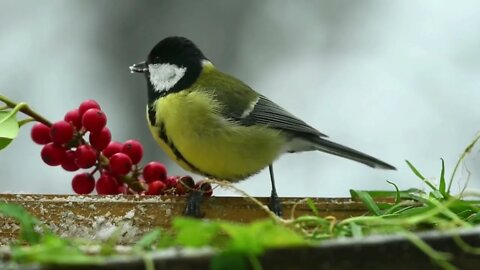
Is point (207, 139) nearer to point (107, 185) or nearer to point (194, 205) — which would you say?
point (107, 185)

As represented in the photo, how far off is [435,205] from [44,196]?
0.62m

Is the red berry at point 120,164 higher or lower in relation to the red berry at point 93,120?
lower

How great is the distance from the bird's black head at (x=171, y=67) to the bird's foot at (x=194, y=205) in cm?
57

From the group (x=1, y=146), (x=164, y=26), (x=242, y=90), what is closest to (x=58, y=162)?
(x=1, y=146)

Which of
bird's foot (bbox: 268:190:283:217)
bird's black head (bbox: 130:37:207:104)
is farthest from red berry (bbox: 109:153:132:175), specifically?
bird's black head (bbox: 130:37:207:104)

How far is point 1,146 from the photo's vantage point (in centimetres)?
127

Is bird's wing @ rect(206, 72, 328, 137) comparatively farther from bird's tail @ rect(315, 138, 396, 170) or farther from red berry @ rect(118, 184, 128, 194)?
red berry @ rect(118, 184, 128, 194)

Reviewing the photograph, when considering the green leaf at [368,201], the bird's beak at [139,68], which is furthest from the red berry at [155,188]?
the bird's beak at [139,68]

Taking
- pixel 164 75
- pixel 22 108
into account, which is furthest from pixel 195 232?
pixel 164 75

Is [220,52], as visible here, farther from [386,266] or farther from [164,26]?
[386,266]

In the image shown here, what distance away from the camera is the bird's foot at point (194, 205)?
1.22m

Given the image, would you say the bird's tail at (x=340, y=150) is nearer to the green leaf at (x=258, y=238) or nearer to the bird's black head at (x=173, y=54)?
the bird's black head at (x=173, y=54)

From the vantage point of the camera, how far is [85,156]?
1.37 m

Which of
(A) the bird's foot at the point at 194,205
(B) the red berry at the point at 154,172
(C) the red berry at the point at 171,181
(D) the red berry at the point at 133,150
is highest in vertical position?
(D) the red berry at the point at 133,150
